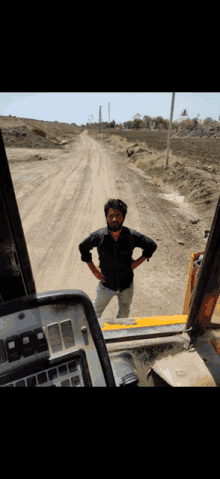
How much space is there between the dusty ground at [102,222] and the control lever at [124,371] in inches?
39.5

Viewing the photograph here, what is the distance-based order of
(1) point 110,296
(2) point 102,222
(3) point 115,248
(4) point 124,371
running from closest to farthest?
Result: 1. (4) point 124,371
2. (3) point 115,248
3. (1) point 110,296
4. (2) point 102,222

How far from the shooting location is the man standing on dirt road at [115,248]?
2549mm

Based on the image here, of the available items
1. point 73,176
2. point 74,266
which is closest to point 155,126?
point 73,176

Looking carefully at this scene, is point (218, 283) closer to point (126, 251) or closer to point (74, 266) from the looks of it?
point (126, 251)

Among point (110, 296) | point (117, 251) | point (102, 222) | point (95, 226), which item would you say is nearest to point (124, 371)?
point (117, 251)

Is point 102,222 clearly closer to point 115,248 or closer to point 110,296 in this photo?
point 110,296

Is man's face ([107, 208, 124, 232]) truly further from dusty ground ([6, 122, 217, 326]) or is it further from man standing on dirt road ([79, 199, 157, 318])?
dusty ground ([6, 122, 217, 326])

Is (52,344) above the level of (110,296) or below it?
above

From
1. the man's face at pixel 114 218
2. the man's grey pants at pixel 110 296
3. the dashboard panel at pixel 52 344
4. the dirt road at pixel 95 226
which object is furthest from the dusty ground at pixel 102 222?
the dashboard panel at pixel 52 344

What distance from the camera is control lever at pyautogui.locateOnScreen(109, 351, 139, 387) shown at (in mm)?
1459

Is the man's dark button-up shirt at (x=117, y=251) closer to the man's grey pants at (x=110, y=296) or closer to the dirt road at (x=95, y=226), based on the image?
the man's grey pants at (x=110, y=296)

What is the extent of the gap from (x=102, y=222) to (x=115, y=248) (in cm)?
456

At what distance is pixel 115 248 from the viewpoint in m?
2.68
